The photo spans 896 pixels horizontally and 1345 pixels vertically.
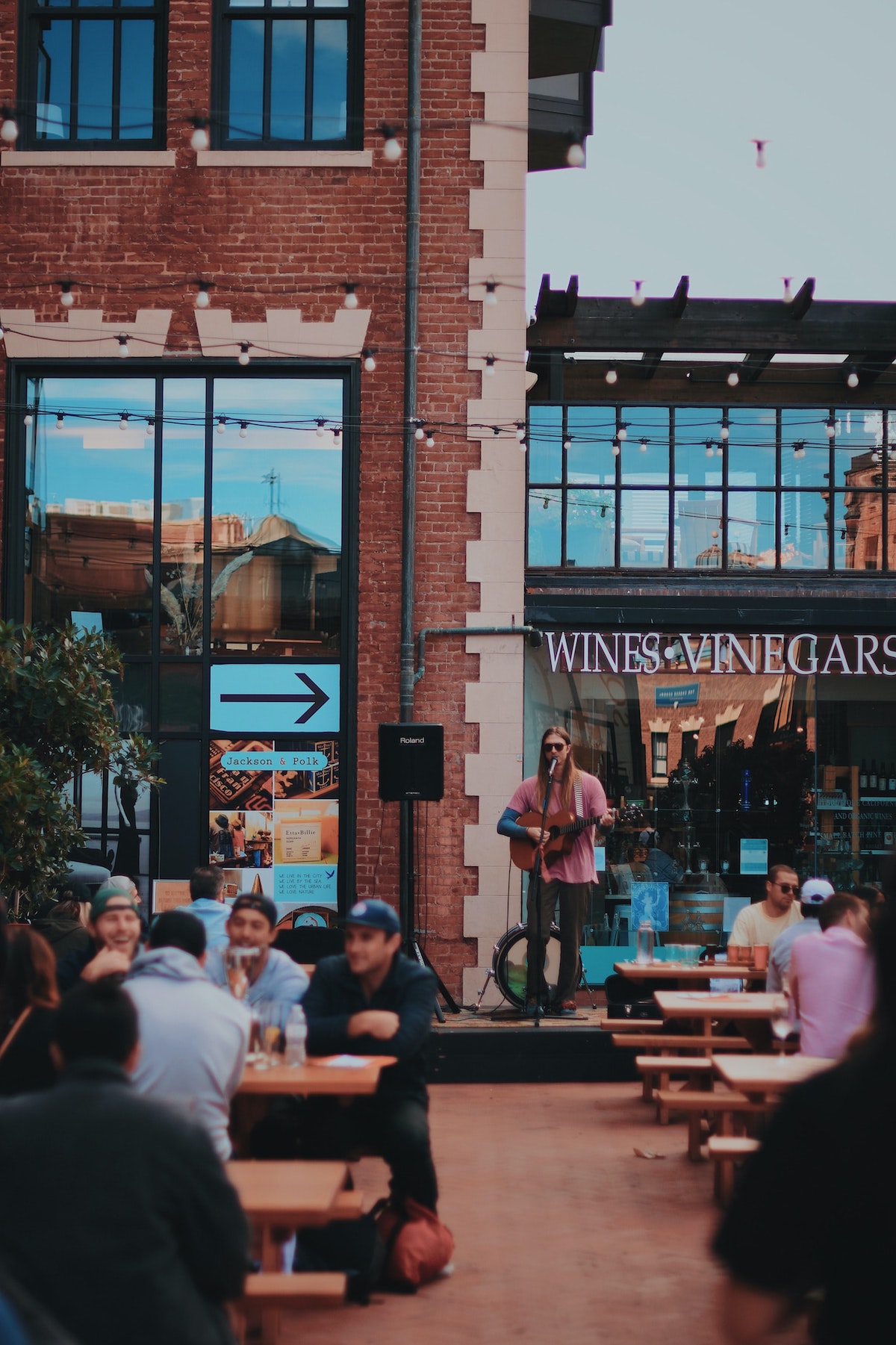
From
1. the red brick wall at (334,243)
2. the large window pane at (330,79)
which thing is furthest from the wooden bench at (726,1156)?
the large window pane at (330,79)

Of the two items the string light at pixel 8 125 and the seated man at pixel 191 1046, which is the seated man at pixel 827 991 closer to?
the seated man at pixel 191 1046

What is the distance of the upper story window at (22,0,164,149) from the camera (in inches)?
469

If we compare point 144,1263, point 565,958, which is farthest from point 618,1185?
point 144,1263

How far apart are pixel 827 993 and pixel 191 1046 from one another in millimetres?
2818

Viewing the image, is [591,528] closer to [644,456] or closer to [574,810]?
[644,456]

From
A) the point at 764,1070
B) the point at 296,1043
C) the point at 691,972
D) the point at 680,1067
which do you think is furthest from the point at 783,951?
the point at 296,1043

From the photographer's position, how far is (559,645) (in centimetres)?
1203

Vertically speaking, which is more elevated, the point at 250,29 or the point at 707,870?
the point at 250,29

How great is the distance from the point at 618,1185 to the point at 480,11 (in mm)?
8936

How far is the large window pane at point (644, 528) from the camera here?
522 inches

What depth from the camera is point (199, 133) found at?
34.7ft

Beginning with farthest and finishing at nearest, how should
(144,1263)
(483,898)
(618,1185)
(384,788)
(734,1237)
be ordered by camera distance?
(483,898), (384,788), (618,1185), (144,1263), (734,1237)

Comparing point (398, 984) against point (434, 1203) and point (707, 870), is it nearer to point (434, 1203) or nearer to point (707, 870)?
point (434, 1203)

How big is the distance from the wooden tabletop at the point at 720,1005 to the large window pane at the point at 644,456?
6447 millimetres
